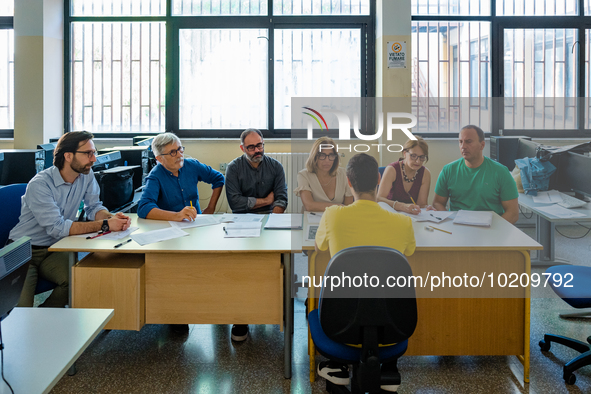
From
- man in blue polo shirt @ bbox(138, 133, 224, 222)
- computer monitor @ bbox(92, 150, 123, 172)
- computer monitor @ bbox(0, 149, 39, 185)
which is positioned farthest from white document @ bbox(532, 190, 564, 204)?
computer monitor @ bbox(0, 149, 39, 185)

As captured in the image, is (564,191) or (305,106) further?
(305,106)

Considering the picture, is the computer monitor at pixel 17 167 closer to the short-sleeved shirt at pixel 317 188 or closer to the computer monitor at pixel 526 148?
the short-sleeved shirt at pixel 317 188

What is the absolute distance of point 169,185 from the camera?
9.86 ft

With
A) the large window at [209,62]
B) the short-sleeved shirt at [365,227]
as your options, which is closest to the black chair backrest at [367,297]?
the short-sleeved shirt at [365,227]

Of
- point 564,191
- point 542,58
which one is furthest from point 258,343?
point 542,58

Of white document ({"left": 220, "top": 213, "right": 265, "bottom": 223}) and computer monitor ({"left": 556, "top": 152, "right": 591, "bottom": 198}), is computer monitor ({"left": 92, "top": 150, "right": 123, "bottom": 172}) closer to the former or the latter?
white document ({"left": 220, "top": 213, "right": 265, "bottom": 223})

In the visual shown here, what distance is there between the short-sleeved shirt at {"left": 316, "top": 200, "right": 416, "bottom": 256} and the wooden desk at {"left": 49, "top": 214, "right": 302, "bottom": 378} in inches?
16.3

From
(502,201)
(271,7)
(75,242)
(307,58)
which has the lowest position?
(75,242)

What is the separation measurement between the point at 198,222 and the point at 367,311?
1411mm

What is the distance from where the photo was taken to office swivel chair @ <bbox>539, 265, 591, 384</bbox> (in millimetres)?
2131

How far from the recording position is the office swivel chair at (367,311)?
1604mm

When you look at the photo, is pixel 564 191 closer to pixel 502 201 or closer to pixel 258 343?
pixel 502 201

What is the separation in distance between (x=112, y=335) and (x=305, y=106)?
3.38 m

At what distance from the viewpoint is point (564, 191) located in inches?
144
